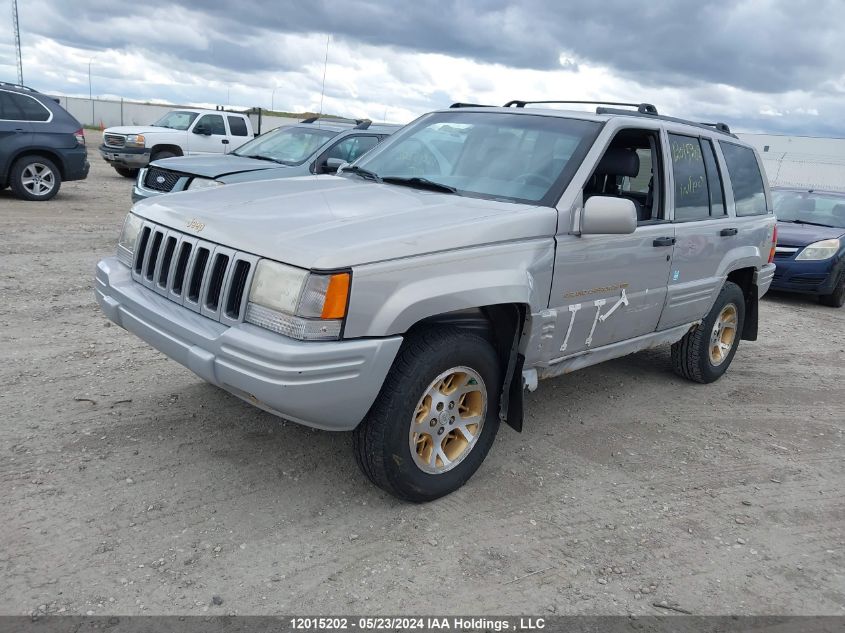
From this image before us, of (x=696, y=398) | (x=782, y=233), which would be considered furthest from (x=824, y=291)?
(x=696, y=398)

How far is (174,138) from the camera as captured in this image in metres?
17.5

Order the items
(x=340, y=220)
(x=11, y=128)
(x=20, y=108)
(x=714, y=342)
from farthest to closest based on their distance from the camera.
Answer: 1. (x=20, y=108)
2. (x=11, y=128)
3. (x=714, y=342)
4. (x=340, y=220)

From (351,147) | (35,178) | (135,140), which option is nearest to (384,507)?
(351,147)

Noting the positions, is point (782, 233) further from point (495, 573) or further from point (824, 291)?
point (495, 573)

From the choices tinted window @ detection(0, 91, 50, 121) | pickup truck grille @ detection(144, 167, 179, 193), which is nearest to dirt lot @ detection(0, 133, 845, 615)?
pickup truck grille @ detection(144, 167, 179, 193)

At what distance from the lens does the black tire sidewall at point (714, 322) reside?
222 inches

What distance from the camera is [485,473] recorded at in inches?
161

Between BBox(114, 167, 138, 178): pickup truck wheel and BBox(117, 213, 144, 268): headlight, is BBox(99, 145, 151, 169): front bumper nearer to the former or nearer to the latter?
BBox(114, 167, 138, 178): pickup truck wheel

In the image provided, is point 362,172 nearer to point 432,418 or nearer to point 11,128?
point 432,418

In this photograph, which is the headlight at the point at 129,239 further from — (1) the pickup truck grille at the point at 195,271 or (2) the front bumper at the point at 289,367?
(2) the front bumper at the point at 289,367

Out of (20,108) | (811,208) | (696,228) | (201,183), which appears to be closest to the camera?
(696,228)

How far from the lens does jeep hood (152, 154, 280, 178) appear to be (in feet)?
29.2

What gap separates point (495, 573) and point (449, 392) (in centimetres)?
87

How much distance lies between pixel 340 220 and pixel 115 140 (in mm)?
16029
